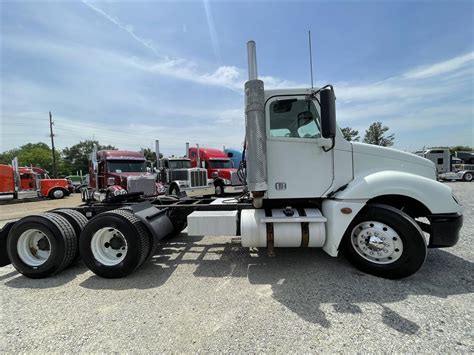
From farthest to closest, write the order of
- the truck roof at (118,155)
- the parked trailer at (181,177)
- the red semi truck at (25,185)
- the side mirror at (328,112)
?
1. the red semi truck at (25,185)
2. the parked trailer at (181,177)
3. the truck roof at (118,155)
4. the side mirror at (328,112)

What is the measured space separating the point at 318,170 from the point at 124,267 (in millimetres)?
3325

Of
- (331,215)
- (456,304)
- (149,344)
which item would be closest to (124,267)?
(149,344)

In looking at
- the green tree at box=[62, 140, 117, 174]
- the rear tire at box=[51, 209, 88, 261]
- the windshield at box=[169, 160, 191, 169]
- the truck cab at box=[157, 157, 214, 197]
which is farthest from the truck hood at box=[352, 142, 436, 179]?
the green tree at box=[62, 140, 117, 174]

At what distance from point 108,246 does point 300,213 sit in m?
3.15

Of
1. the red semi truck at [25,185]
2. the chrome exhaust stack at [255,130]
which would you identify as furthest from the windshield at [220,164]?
the red semi truck at [25,185]

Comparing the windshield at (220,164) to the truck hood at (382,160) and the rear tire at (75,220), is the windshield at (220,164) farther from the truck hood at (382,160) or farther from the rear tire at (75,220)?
the truck hood at (382,160)

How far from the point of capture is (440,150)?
25.0 meters

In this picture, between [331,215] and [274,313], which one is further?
[331,215]

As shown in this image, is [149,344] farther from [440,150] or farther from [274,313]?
[440,150]

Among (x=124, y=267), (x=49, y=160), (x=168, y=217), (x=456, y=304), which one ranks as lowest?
(x=456, y=304)

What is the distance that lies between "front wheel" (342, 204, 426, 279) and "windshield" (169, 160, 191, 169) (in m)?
11.2

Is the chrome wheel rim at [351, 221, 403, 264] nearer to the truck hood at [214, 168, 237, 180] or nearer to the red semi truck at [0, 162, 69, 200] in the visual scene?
the truck hood at [214, 168, 237, 180]

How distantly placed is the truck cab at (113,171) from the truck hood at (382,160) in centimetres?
797

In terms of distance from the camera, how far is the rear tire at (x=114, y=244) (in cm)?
357
